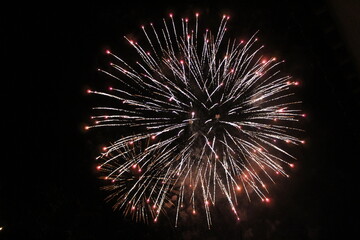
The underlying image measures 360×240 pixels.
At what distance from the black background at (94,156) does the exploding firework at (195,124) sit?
27cm

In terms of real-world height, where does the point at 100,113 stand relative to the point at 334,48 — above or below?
above

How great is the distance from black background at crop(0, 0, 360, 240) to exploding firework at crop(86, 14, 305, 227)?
0.27 m

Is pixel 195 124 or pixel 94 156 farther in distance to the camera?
pixel 94 156

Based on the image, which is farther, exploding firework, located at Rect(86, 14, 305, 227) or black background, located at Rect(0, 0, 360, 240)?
black background, located at Rect(0, 0, 360, 240)

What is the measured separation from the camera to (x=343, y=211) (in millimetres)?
6094

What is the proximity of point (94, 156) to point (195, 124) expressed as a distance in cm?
227

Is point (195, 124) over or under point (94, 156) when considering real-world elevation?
under

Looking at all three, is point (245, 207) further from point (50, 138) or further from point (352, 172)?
point (50, 138)

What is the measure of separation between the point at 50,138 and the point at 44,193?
1134mm

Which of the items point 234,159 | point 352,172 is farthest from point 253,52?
point 352,172

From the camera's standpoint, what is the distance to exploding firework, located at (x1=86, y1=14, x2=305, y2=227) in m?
5.36

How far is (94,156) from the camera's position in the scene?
614 cm

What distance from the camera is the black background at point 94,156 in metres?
6.08

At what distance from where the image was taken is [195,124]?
5461 mm
